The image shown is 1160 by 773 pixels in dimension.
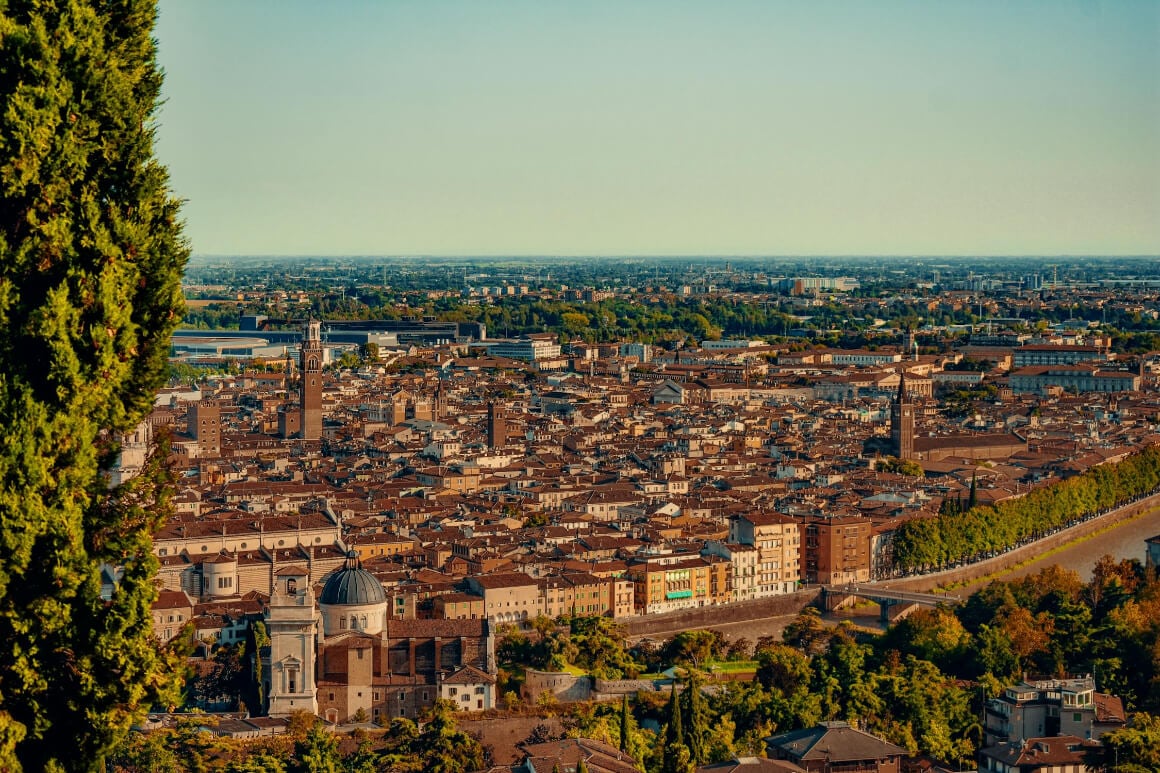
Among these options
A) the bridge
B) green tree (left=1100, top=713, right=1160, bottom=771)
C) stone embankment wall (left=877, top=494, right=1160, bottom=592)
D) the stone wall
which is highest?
green tree (left=1100, top=713, right=1160, bottom=771)

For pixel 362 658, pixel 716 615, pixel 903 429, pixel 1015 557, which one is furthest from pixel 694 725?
pixel 903 429

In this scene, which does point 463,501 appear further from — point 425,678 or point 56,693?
point 56,693

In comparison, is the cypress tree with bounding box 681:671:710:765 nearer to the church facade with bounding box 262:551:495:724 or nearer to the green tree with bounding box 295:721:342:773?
the church facade with bounding box 262:551:495:724

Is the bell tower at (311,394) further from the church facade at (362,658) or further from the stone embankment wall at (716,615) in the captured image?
the church facade at (362,658)

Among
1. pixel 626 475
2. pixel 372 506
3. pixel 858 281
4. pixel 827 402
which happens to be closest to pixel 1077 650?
pixel 372 506

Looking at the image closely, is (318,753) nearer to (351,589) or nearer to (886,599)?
(351,589)

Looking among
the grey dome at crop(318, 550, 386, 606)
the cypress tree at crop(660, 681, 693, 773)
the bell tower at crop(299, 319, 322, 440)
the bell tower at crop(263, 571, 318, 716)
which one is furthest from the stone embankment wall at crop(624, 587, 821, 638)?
the bell tower at crop(299, 319, 322, 440)

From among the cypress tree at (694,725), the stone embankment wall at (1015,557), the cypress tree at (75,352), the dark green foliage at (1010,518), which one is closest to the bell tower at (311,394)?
the dark green foliage at (1010,518)
